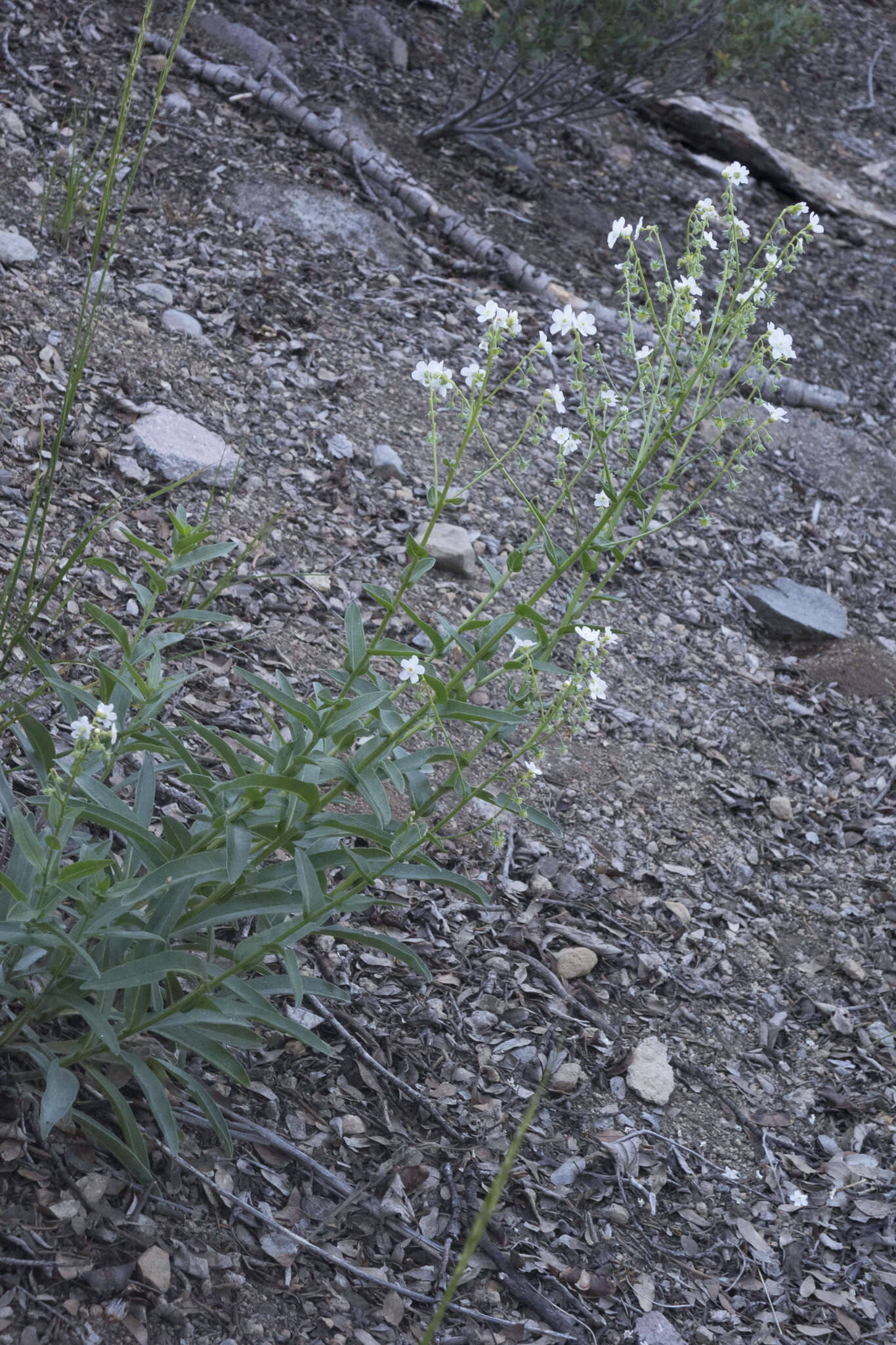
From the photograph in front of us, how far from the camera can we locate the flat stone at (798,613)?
4453mm

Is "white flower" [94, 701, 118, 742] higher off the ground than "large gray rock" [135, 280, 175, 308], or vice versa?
"white flower" [94, 701, 118, 742]

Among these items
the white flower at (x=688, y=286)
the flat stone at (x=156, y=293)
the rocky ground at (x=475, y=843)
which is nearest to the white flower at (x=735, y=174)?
the white flower at (x=688, y=286)

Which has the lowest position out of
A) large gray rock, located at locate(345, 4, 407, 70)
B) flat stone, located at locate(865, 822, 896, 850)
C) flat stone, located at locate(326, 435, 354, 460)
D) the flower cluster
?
flat stone, located at locate(865, 822, 896, 850)

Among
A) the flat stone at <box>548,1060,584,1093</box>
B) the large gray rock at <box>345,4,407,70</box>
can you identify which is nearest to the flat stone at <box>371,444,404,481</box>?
the flat stone at <box>548,1060,584,1093</box>

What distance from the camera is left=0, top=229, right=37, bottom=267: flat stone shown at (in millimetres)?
4035

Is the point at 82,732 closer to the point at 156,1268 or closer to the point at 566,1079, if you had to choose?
the point at 156,1268

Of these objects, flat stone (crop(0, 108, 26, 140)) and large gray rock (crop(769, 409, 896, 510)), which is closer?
flat stone (crop(0, 108, 26, 140))

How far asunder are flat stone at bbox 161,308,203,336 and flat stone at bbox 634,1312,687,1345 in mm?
3735

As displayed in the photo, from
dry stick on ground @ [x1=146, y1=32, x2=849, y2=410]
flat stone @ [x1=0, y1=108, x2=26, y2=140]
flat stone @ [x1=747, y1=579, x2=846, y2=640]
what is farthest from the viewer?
dry stick on ground @ [x1=146, y1=32, x2=849, y2=410]

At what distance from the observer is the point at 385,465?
4.13 metres

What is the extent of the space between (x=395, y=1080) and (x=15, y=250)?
347 cm

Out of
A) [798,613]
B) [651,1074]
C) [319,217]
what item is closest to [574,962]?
[651,1074]

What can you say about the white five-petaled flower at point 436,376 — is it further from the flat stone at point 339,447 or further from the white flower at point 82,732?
the flat stone at point 339,447

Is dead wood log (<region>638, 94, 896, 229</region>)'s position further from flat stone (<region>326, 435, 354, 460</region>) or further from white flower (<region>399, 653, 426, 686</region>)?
white flower (<region>399, 653, 426, 686</region>)
